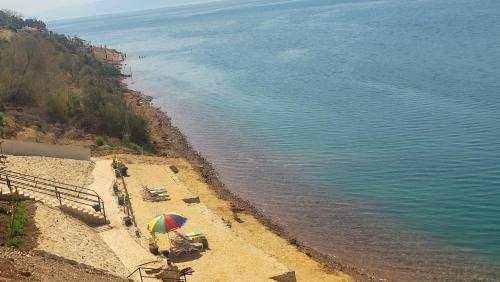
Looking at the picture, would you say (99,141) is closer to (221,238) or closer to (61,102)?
(61,102)

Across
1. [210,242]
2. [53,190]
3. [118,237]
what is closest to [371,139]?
[210,242]

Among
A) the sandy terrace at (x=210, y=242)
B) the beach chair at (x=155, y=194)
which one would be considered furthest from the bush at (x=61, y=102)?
the beach chair at (x=155, y=194)

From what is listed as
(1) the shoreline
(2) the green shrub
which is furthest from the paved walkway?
(1) the shoreline

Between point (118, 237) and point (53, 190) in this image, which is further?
point (53, 190)

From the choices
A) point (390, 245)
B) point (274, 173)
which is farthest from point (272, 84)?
point (390, 245)

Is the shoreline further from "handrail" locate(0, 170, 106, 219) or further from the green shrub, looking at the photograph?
the green shrub

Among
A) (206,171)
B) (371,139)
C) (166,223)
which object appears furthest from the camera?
(371,139)

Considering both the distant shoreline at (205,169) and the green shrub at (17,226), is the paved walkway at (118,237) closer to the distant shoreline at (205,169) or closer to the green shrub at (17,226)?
the green shrub at (17,226)
